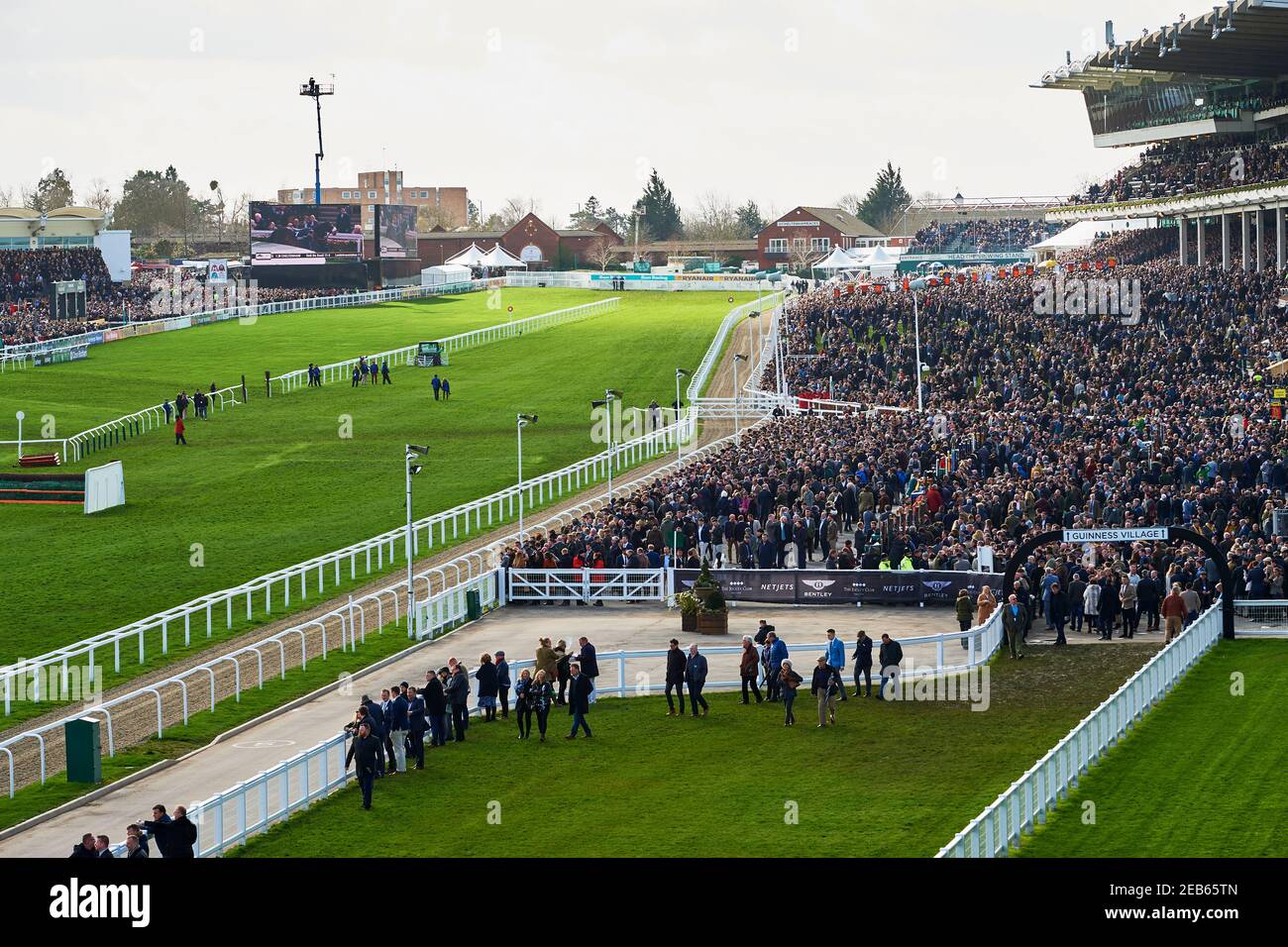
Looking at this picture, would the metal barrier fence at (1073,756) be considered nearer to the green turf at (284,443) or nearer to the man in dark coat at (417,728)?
the man in dark coat at (417,728)

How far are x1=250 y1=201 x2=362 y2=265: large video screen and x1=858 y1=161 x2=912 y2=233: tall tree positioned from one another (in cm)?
9165

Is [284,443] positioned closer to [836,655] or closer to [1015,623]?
[1015,623]

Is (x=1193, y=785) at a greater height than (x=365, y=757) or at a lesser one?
lesser

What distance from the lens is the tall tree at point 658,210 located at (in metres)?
178

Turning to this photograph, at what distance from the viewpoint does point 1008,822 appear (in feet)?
57.0

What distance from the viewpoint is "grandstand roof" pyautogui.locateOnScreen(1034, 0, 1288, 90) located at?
58.8 meters

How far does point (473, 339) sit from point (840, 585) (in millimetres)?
48963

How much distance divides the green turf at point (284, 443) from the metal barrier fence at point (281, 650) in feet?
7.79

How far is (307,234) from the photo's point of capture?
10044 centimetres

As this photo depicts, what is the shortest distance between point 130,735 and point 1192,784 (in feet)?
46.0
